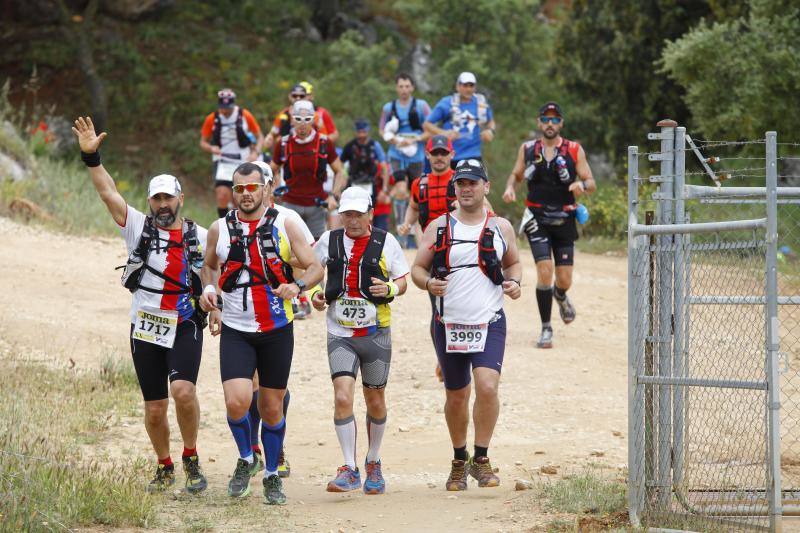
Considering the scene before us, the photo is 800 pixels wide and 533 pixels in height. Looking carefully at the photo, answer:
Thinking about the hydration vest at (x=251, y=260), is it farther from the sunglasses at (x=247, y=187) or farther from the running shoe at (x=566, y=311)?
the running shoe at (x=566, y=311)

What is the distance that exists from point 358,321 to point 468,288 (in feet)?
2.36

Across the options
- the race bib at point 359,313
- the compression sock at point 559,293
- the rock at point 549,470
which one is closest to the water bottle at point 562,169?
the compression sock at point 559,293

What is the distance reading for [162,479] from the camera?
25.1 feet

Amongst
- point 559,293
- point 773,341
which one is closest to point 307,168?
point 559,293

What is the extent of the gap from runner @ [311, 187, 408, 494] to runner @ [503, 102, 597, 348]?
11.7ft

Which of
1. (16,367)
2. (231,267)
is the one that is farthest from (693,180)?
(231,267)

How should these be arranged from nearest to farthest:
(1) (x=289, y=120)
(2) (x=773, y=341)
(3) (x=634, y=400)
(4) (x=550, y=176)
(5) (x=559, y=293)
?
(2) (x=773, y=341) → (3) (x=634, y=400) → (4) (x=550, y=176) → (5) (x=559, y=293) → (1) (x=289, y=120)

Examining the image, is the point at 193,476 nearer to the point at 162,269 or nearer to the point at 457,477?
the point at 162,269

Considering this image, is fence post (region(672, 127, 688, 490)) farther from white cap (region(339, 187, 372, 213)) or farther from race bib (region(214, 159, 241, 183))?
race bib (region(214, 159, 241, 183))

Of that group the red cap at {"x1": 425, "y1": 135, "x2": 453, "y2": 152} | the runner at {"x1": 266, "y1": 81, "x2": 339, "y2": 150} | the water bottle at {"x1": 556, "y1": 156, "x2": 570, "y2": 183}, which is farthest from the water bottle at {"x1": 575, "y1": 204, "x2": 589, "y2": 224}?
the runner at {"x1": 266, "y1": 81, "x2": 339, "y2": 150}

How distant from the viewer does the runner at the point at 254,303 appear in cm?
724

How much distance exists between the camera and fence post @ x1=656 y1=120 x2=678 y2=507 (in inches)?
258

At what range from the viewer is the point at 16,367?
10.3 metres

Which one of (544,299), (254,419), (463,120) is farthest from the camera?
(463,120)
